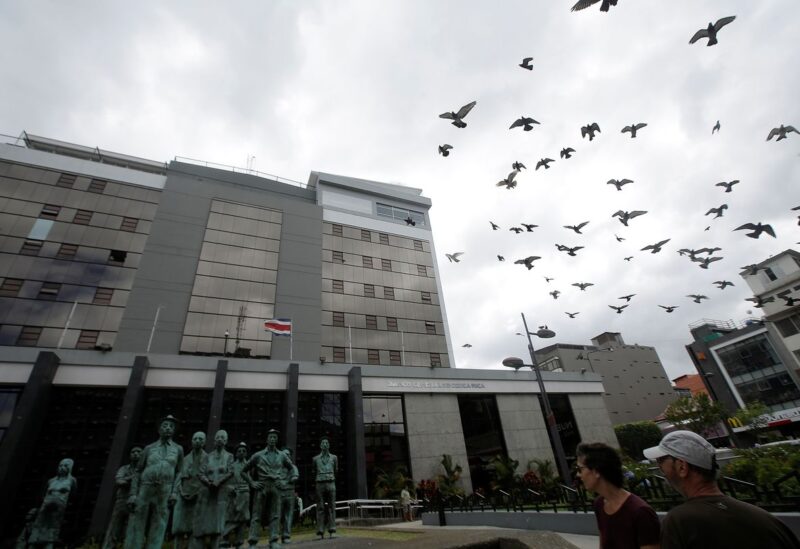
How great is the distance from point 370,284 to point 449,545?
98.6ft

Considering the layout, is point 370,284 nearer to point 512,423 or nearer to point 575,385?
point 512,423

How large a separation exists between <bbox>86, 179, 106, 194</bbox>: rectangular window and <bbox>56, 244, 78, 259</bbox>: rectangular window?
217 inches

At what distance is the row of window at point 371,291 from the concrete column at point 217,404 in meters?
12.4

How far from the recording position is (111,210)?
31016mm

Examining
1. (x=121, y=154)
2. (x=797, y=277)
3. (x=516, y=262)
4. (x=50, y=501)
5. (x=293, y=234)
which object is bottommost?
(x=50, y=501)

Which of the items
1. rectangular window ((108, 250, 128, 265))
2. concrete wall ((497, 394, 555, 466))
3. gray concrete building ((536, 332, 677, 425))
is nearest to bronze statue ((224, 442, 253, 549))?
concrete wall ((497, 394, 555, 466))

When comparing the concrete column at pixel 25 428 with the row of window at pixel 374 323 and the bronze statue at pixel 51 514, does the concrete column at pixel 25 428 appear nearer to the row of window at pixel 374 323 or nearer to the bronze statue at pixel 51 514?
the bronze statue at pixel 51 514

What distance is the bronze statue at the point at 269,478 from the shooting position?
9.97m

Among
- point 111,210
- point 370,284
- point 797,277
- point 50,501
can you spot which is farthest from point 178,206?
point 797,277

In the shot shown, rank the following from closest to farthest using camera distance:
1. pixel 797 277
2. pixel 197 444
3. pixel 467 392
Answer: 1. pixel 197 444
2. pixel 467 392
3. pixel 797 277

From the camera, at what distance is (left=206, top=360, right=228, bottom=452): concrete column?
845 inches

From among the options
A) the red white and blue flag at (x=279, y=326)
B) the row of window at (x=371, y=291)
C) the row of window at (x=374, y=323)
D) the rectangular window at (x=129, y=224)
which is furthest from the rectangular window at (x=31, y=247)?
the row of window at (x=374, y=323)

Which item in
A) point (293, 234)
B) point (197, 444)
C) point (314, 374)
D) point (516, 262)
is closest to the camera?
point (197, 444)

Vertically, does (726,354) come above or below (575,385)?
above
